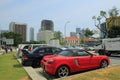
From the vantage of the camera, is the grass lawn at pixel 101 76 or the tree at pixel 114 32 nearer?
the grass lawn at pixel 101 76

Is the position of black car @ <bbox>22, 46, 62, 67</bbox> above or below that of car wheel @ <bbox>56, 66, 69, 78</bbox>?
above

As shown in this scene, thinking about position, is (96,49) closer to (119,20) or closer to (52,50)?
(52,50)

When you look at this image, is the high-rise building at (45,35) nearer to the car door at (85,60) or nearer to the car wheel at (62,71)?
the car door at (85,60)

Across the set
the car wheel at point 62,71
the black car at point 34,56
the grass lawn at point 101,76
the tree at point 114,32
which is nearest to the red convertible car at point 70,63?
the car wheel at point 62,71

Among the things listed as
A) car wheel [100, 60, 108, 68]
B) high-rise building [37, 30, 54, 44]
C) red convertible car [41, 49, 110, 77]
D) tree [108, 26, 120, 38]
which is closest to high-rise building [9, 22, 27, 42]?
high-rise building [37, 30, 54, 44]

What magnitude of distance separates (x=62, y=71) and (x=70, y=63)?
657 mm

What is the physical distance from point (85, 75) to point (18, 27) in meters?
179

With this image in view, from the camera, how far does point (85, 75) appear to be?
39.6ft

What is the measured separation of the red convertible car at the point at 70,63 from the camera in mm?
13414

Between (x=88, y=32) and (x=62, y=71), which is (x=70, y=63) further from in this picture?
(x=88, y=32)

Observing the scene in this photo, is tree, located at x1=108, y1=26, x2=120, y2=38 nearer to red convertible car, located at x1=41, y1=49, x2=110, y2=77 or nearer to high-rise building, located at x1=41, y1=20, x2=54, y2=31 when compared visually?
red convertible car, located at x1=41, y1=49, x2=110, y2=77

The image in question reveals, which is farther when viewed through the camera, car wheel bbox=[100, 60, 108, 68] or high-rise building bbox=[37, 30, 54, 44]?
high-rise building bbox=[37, 30, 54, 44]

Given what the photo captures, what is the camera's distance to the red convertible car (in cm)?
1341

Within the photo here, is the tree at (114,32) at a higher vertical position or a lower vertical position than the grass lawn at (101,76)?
higher
